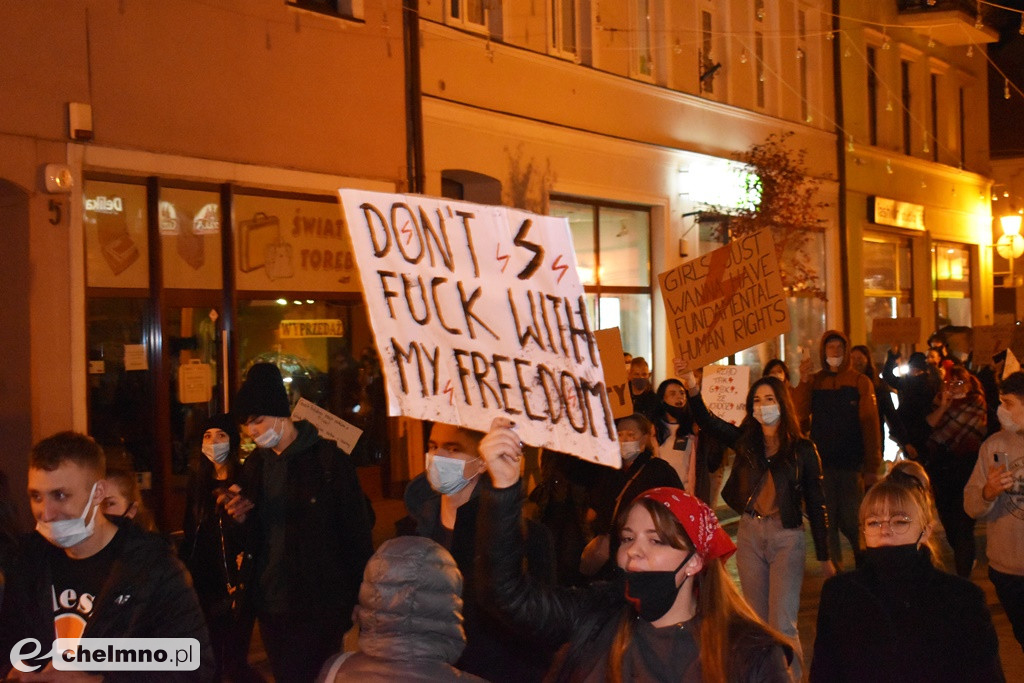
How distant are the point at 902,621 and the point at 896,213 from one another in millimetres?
22734

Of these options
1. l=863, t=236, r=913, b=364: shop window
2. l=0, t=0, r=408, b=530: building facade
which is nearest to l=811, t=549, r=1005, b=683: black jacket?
l=0, t=0, r=408, b=530: building facade

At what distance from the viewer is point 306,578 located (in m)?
5.72

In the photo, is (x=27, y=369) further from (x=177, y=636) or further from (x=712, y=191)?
(x=712, y=191)

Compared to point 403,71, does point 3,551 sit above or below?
below

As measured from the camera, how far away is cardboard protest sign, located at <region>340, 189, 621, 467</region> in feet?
13.0

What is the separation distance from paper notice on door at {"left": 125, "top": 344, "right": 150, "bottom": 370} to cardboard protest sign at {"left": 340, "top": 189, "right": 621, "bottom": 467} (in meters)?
7.84

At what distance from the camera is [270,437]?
599cm

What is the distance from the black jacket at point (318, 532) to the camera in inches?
226

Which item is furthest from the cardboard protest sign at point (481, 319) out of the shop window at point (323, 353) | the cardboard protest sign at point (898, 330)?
the cardboard protest sign at point (898, 330)

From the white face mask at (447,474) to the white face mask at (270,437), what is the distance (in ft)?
3.90

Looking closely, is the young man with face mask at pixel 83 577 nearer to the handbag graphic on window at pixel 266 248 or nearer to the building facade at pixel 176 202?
the building facade at pixel 176 202

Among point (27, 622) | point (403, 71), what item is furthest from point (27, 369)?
point (27, 622)

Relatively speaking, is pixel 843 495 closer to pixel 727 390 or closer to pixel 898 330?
pixel 727 390

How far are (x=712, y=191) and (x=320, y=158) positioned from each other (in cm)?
812
